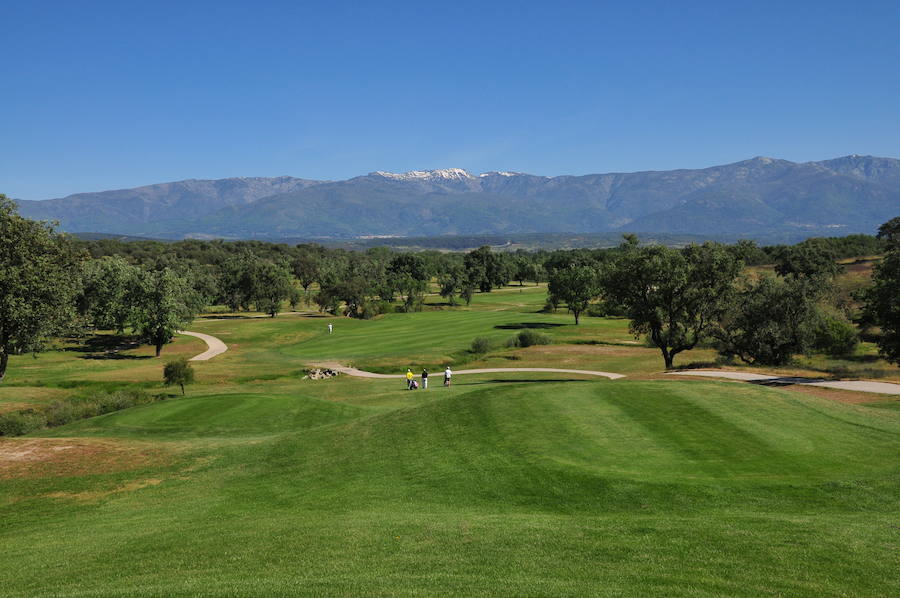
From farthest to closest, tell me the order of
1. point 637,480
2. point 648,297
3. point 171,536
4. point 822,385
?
point 648,297
point 822,385
point 637,480
point 171,536

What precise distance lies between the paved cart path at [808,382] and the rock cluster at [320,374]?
33727 mm

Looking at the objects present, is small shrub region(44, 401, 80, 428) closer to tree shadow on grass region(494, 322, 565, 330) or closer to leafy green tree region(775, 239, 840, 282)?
tree shadow on grass region(494, 322, 565, 330)

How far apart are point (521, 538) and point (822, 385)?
33.4 metres

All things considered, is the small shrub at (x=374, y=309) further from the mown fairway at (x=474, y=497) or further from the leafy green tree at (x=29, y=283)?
the mown fairway at (x=474, y=497)

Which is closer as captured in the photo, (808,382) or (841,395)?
(841,395)

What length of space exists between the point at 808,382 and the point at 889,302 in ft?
44.1

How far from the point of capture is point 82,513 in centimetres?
1927

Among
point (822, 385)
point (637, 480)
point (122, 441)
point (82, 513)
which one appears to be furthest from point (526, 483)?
point (822, 385)

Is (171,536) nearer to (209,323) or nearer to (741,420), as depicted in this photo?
(741,420)

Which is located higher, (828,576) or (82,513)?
(828,576)

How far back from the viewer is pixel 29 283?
43594 millimetres

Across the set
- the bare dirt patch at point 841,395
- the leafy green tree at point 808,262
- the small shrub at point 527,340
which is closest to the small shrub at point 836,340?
the bare dirt patch at point 841,395

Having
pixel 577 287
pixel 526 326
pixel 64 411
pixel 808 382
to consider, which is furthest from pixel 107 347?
pixel 808 382

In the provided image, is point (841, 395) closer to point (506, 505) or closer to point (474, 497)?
point (506, 505)
